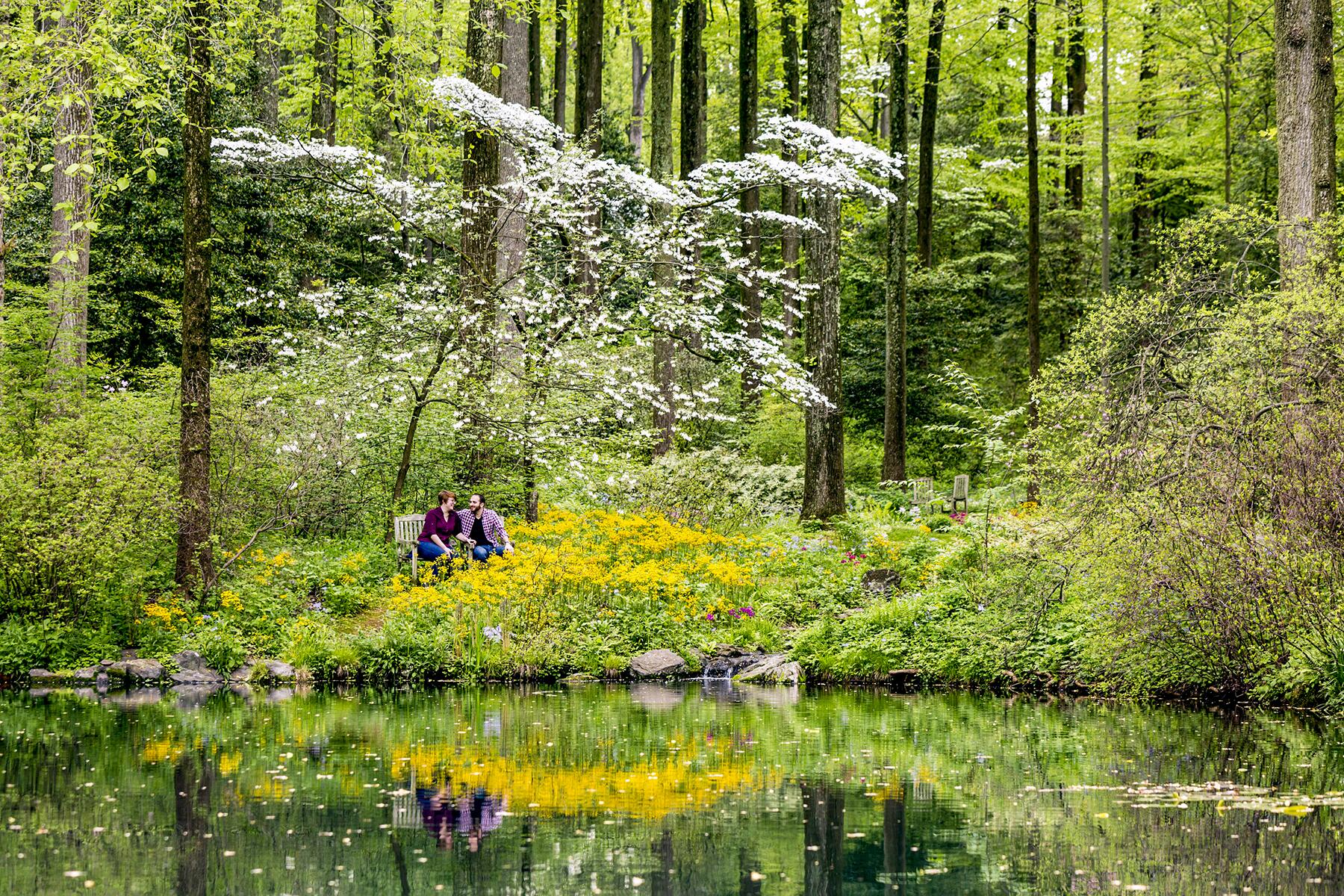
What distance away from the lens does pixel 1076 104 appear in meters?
27.1

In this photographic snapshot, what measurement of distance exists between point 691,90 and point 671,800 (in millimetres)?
14902

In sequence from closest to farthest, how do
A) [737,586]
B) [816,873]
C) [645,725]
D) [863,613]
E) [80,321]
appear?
[816,873] < [645,725] < [863,613] < [737,586] < [80,321]

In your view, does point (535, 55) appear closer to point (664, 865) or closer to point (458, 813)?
point (458, 813)

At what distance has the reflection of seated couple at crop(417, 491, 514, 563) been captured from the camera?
49.2 ft

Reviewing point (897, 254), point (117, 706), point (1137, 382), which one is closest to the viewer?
point (1137, 382)

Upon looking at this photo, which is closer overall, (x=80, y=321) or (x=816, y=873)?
(x=816, y=873)

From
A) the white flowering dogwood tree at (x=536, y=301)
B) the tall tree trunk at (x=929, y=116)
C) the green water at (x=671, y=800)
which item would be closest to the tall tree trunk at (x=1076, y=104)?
the tall tree trunk at (x=929, y=116)

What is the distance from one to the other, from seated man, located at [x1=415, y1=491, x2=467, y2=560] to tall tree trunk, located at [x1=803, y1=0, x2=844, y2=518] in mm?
5030

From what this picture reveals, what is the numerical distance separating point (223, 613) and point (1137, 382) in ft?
30.0

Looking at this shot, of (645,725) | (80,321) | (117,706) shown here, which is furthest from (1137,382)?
(80,321)

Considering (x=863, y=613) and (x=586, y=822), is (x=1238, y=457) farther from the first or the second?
(x=586, y=822)

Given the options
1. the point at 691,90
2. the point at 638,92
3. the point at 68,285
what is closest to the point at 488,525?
the point at 68,285

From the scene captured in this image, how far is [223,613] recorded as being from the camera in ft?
45.3

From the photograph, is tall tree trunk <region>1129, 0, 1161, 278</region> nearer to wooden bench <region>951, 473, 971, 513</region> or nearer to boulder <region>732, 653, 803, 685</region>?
wooden bench <region>951, 473, 971, 513</region>
